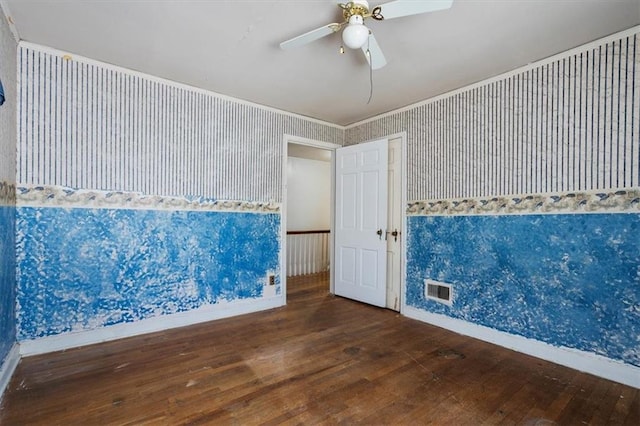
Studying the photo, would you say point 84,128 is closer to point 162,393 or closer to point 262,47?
point 262,47

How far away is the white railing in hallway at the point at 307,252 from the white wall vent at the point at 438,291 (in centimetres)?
306

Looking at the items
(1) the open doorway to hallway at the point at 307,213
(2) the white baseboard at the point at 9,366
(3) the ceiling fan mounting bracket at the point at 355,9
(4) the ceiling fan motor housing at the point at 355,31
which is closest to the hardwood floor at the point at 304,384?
(2) the white baseboard at the point at 9,366

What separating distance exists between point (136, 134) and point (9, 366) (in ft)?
6.89

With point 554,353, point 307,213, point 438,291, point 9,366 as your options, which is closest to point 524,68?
point 438,291

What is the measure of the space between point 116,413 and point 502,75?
4.04m

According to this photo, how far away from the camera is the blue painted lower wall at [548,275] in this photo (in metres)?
2.19

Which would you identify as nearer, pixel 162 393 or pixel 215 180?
pixel 162 393

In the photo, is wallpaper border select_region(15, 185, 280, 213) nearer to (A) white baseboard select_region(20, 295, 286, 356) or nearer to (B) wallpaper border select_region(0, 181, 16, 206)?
(B) wallpaper border select_region(0, 181, 16, 206)

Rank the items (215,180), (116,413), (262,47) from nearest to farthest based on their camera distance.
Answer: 1. (116,413)
2. (262,47)
3. (215,180)

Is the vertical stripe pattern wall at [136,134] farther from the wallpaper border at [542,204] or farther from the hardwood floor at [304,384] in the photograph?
the wallpaper border at [542,204]

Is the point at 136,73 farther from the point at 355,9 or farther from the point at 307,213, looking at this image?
the point at 307,213

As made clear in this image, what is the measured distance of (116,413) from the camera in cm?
177

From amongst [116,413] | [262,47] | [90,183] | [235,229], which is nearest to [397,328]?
[235,229]

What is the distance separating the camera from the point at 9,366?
213cm
